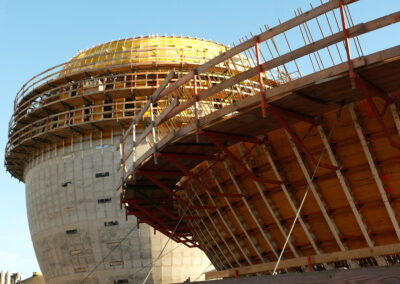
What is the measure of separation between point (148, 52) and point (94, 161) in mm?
9348

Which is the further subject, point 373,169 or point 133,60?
point 133,60

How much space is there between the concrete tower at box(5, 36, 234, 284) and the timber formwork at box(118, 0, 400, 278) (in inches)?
571

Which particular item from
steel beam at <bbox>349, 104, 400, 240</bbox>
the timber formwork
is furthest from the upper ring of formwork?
steel beam at <bbox>349, 104, 400, 240</bbox>

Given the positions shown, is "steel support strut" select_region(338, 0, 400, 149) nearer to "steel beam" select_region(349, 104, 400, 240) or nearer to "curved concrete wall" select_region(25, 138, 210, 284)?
"steel beam" select_region(349, 104, 400, 240)

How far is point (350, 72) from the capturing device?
7.85 m

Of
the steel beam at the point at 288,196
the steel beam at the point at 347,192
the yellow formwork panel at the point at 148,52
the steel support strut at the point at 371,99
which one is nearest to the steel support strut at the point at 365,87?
the steel support strut at the point at 371,99

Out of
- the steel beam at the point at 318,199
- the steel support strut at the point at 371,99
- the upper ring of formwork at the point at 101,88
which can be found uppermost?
the upper ring of formwork at the point at 101,88

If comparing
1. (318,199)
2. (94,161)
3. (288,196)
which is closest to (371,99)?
(318,199)

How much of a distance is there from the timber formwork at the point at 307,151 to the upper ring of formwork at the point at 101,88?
1581 cm

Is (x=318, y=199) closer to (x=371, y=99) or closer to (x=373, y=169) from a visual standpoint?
(x=373, y=169)

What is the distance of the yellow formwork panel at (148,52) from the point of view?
31438 mm

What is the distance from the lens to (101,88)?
100ft

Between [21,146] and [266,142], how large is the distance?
27.2 m

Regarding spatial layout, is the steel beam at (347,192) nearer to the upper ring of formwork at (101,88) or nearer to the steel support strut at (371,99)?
the steel support strut at (371,99)
